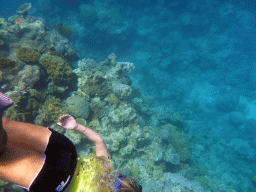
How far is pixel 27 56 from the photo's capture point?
18.5 feet

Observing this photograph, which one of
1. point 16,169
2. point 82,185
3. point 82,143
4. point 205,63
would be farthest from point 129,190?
point 205,63

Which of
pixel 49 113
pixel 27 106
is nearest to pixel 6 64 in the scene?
pixel 27 106

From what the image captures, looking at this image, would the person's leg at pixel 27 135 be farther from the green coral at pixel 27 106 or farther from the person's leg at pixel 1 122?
the green coral at pixel 27 106

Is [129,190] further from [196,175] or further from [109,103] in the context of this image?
[196,175]

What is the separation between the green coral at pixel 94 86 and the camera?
6.43 meters

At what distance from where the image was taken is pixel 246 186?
10234 millimetres

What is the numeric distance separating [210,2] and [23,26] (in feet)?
81.1

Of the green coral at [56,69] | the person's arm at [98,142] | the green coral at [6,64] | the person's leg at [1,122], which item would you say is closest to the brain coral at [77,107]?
the green coral at [56,69]

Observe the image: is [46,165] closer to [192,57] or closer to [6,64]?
[6,64]

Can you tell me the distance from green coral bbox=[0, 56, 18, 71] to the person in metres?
5.26

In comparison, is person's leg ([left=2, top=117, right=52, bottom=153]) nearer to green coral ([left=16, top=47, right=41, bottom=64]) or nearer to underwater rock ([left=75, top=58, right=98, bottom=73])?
green coral ([left=16, top=47, right=41, bottom=64])

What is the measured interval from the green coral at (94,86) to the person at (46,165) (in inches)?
202

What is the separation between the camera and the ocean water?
13.0 m

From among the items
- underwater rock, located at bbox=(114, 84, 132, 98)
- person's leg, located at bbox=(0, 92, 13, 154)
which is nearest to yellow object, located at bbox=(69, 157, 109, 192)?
person's leg, located at bbox=(0, 92, 13, 154)
